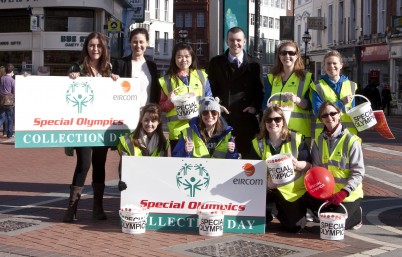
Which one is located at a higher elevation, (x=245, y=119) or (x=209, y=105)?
(x=209, y=105)

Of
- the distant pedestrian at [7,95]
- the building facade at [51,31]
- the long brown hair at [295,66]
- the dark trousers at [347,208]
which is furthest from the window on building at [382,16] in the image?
the dark trousers at [347,208]

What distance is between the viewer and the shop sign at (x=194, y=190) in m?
8.00

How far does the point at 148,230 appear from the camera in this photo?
26.4ft

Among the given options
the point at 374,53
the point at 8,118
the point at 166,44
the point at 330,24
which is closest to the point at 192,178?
the point at 8,118

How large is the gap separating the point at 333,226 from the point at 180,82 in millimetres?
2326

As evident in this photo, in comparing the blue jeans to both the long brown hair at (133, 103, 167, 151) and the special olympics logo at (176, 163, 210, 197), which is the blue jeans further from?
the special olympics logo at (176, 163, 210, 197)

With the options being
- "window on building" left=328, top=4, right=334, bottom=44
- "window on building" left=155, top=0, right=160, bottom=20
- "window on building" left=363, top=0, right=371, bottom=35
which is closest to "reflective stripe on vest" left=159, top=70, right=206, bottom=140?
"window on building" left=363, top=0, right=371, bottom=35

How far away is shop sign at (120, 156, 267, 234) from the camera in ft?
26.2

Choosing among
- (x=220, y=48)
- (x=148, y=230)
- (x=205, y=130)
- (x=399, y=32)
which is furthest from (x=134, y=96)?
(x=399, y=32)

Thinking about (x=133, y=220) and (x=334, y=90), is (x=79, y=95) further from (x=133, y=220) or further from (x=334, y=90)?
(x=334, y=90)

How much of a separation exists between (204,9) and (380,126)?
87.9 m

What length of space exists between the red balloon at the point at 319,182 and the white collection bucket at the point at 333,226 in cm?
21

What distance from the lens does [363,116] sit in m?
8.25

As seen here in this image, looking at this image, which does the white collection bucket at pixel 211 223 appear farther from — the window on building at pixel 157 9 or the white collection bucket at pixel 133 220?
the window on building at pixel 157 9
